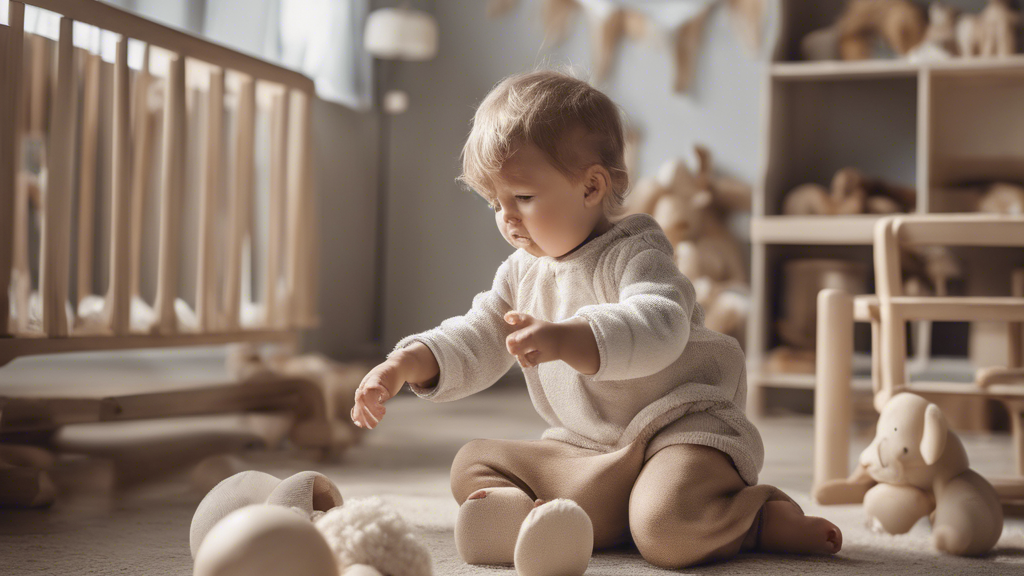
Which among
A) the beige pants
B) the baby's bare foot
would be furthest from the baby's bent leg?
the baby's bare foot

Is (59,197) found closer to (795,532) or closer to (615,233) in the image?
(615,233)

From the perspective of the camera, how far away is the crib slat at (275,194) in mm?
1642

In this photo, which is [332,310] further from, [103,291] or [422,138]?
[103,291]

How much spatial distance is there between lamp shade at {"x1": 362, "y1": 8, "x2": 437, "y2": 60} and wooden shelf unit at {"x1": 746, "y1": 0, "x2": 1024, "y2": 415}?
0.92 metres

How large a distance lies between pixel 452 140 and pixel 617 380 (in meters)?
2.13

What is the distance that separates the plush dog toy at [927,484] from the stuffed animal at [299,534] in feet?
1.71

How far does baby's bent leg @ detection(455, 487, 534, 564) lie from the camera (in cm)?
82

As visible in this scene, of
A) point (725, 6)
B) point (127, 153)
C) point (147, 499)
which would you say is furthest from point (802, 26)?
point (147, 499)

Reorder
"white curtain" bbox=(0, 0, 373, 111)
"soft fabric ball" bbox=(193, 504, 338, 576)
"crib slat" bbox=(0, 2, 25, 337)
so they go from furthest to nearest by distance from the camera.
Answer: "white curtain" bbox=(0, 0, 373, 111) < "crib slat" bbox=(0, 2, 25, 337) < "soft fabric ball" bbox=(193, 504, 338, 576)

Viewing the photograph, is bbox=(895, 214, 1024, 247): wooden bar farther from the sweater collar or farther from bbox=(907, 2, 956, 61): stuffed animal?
bbox=(907, 2, 956, 61): stuffed animal

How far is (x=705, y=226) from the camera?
2520 millimetres

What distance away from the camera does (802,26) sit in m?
2.48

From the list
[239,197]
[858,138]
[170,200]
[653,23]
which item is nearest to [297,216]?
[239,197]

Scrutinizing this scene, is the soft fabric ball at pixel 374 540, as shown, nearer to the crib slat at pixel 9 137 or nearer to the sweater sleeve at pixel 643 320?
the sweater sleeve at pixel 643 320
